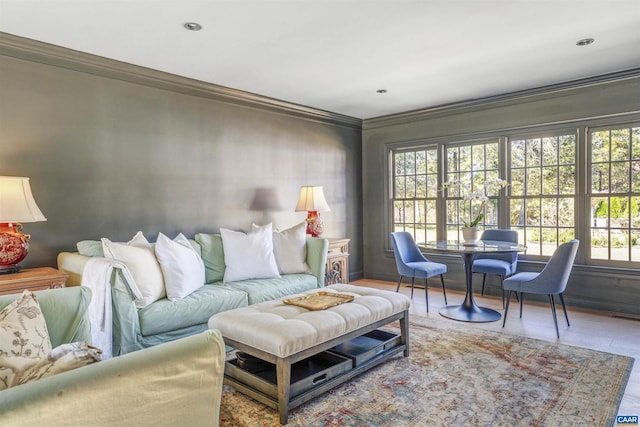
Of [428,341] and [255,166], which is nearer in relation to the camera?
[428,341]

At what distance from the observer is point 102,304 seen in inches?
105

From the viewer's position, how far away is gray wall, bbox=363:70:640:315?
4109 mm

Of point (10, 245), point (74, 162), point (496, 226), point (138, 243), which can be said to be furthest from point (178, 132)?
point (496, 226)

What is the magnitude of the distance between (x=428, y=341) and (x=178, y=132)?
3116 millimetres

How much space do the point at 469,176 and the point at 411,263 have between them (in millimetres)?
1549

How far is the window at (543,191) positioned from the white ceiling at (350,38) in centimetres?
76

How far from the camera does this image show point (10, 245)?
109 inches

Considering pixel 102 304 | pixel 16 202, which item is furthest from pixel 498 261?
pixel 16 202

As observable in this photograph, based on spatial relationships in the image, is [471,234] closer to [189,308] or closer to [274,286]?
[274,286]

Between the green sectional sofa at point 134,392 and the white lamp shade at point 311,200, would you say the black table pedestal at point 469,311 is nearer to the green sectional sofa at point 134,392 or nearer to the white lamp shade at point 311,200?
the white lamp shade at point 311,200

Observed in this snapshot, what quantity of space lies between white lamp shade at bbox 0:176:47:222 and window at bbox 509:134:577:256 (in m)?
4.88

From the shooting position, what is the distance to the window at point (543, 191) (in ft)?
14.8

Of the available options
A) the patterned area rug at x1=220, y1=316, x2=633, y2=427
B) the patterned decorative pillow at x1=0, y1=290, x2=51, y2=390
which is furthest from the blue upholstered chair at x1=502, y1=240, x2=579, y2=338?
the patterned decorative pillow at x1=0, y1=290, x2=51, y2=390

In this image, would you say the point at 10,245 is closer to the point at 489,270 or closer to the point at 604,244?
the point at 489,270
